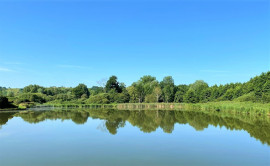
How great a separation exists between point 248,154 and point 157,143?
4002 mm

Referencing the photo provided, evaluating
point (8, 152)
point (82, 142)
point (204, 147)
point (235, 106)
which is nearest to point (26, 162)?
point (8, 152)

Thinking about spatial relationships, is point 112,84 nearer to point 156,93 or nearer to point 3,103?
point 156,93

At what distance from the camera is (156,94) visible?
216 ft

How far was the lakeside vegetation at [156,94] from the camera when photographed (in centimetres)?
3605

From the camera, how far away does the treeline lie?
40.1 m

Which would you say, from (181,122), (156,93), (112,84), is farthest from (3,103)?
(156,93)

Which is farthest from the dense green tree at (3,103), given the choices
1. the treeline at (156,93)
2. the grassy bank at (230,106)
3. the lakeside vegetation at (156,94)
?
the grassy bank at (230,106)

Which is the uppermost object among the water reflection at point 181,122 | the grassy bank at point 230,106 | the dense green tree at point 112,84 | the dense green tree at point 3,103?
the dense green tree at point 112,84

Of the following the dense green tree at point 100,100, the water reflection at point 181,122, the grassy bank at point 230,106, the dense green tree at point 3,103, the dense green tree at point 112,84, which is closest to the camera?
the water reflection at point 181,122

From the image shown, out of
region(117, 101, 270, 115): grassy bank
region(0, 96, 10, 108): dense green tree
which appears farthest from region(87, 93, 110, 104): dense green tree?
region(0, 96, 10, 108): dense green tree

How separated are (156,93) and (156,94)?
384mm

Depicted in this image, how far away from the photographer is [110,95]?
63219 millimetres

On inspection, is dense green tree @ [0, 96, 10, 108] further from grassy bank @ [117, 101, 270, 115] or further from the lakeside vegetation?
grassy bank @ [117, 101, 270, 115]

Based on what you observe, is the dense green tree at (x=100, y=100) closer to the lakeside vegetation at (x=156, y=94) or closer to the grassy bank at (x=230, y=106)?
the lakeside vegetation at (x=156, y=94)
